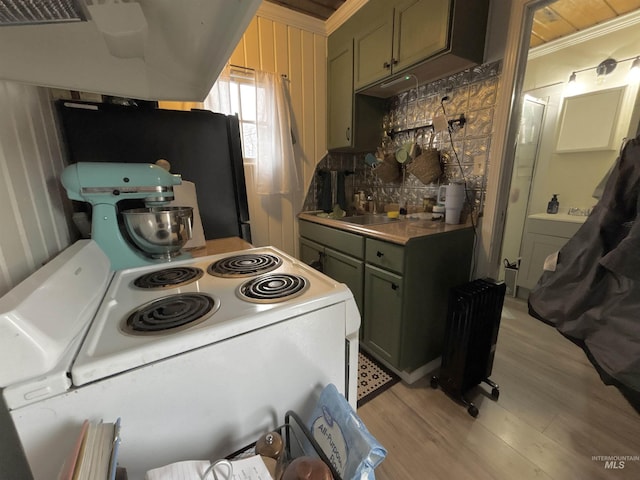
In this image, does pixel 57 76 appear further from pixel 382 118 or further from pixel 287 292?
pixel 382 118

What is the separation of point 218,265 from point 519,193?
9.82 feet

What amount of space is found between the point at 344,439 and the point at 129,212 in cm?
91

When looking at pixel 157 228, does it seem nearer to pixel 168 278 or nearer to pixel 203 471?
pixel 168 278

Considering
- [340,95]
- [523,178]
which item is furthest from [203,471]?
[523,178]

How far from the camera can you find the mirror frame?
53.6 inches

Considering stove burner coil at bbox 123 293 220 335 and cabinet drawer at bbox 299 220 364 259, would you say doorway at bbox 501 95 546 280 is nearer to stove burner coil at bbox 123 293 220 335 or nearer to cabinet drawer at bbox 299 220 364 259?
cabinet drawer at bbox 299 220 364 259

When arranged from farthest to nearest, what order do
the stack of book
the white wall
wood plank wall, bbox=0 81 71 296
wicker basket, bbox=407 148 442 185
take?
the white wall → wicker basket, bbox=407 148 442 185 → wood plank wall, bbox=0 81 71 296 → the stack of book

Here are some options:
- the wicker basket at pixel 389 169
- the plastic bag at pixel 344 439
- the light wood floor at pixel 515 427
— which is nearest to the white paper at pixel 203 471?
the plastic bag at pixel 344 439

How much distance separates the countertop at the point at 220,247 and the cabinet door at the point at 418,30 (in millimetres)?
1435

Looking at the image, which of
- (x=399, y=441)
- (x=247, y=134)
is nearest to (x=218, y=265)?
(x=399, y=441)

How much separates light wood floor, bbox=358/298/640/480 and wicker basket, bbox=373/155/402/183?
4.79 ft

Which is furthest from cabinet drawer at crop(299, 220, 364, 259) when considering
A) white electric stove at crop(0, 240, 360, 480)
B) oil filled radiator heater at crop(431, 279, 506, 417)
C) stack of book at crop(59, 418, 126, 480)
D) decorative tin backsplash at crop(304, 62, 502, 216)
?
stack of book at crop(59, 418, 126, 480)

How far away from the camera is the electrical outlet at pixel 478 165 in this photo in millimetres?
1610

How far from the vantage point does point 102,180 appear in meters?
0.81
